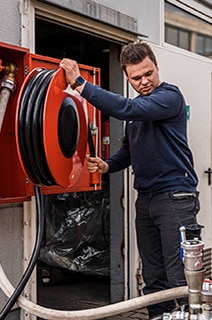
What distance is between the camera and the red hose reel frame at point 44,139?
2129mm

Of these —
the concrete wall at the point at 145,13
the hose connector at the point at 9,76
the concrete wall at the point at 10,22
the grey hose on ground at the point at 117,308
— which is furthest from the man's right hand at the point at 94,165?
the concrete wall at the point at 145,13

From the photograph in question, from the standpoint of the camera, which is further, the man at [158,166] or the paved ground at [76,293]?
the paved ground at [76,293]

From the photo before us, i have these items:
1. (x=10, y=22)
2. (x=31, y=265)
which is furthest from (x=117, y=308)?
(x=10, y=22)

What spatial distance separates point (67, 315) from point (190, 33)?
350 cm

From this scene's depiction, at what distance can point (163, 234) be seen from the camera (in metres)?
2.56

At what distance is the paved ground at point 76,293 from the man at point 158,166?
975mm

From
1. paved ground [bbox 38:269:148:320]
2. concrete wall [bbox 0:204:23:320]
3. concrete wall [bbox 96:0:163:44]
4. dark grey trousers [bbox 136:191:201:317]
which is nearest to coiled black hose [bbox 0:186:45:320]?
concrete wall [bbox 0:204:23:320]

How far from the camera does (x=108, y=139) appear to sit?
12.0ft

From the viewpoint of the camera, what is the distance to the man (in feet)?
8.11

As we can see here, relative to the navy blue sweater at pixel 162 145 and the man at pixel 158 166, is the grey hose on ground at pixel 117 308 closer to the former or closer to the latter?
the man at pixel 158 166

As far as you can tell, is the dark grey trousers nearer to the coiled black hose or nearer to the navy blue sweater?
the navy blue sweater

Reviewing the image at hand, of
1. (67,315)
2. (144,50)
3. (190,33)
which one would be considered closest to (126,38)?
(144,50)

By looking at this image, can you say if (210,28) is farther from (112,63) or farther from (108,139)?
(108,139)

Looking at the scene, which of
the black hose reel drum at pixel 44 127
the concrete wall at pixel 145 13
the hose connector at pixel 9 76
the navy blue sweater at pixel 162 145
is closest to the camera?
the black hose reel drum at pixel 44 127
